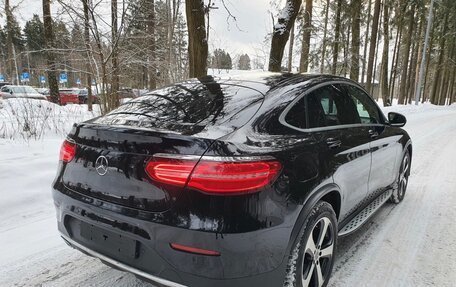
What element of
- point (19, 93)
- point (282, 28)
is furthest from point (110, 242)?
point (19, 93)

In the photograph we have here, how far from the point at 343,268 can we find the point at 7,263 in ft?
9.43

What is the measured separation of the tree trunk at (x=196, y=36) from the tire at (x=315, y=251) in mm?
6052

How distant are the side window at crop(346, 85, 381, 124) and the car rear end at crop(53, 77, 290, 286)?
1667 mm

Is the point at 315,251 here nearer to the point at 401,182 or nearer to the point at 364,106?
the point at 364,106

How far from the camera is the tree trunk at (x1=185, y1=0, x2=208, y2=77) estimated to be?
25.8 feet

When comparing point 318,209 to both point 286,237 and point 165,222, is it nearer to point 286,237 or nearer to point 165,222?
point 286,237

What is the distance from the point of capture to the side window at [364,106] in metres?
3.57

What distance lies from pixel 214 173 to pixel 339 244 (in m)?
2.18

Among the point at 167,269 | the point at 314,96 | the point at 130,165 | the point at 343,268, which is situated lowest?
the point at 343,268

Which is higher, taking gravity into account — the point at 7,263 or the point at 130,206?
the point at 130,206

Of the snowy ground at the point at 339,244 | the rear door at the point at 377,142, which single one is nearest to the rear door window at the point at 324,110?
the rear door at the point at 377,142

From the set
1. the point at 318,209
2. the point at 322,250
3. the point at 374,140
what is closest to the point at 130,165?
the point at 318,209

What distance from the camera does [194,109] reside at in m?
2.52

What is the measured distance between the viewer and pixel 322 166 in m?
2.46
